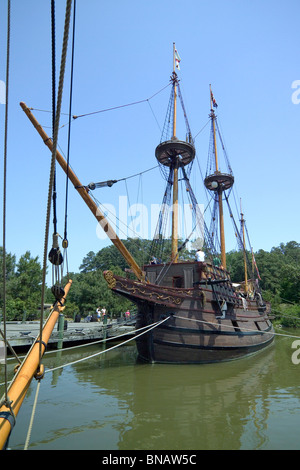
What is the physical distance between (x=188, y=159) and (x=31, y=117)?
31.7ft

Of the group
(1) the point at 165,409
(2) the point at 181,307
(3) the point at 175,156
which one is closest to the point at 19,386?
(1) the point at 165,409

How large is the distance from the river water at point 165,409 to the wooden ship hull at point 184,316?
0.71 metres

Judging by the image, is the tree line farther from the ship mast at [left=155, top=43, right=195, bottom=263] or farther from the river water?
the river water

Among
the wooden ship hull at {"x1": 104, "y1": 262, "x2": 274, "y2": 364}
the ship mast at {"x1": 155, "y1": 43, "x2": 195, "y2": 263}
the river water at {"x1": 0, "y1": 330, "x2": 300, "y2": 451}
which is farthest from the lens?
the ship mast at {"x1": 155, "y1": 43, "x2": 195, "y2": 263}

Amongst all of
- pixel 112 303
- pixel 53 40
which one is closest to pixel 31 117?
pixel 53 40

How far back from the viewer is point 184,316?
12539mm

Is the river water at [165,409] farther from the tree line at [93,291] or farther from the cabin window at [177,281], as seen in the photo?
the tree line at [93,291]

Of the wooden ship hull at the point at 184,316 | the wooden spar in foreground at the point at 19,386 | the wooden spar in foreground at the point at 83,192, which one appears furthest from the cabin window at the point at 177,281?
the wooden spar in foreground at the point at 19,386

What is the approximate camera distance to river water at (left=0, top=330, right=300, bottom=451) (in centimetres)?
538

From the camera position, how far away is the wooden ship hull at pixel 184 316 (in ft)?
40.4

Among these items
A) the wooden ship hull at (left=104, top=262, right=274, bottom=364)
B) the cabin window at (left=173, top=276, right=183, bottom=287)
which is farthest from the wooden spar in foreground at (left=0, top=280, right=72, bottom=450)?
the cabin window at (left=173, top=276, right=183, bottom=287)

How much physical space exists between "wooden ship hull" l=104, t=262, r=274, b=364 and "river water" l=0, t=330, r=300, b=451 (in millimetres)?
710
